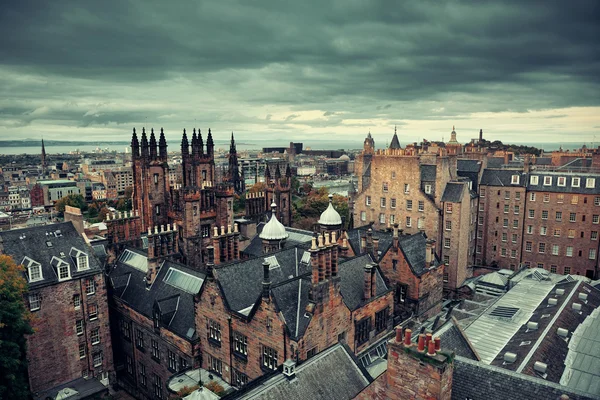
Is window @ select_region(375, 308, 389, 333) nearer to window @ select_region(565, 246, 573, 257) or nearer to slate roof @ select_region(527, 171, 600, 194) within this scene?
window @ select_region(565, 246, 573, 257)

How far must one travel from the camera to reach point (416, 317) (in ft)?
137

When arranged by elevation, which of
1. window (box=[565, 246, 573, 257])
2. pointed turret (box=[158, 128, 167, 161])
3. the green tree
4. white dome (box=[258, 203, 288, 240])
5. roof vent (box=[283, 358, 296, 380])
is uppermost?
pointed turret (box=[158, 128, 167, 161])

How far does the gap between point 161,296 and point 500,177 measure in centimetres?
5866

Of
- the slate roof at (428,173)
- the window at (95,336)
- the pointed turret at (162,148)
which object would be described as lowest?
the window at (95,336)

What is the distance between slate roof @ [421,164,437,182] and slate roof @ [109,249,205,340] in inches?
1472

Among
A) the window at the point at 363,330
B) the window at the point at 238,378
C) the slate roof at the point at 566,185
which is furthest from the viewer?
the slate roof at the point at 566,185

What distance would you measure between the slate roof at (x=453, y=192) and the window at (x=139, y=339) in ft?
143

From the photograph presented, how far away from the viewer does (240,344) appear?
3141cm

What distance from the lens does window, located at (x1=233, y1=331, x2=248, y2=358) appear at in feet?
102

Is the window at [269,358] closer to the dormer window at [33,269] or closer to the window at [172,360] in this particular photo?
the window at [172,360]

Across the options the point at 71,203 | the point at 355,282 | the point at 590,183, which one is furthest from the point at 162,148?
the point at 71,203

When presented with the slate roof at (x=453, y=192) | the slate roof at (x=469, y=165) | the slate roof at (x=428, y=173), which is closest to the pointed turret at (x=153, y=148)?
the slate roof at (x=428, y=173)

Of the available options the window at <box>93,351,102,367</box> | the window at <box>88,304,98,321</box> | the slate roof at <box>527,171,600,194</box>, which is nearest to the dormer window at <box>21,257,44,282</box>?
the window at <box>88,304,98,321</box>

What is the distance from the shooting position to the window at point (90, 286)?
134ft
